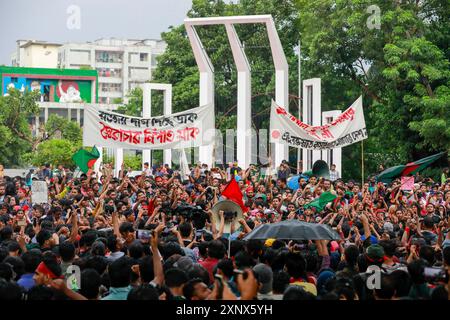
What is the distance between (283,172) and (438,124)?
801 cm

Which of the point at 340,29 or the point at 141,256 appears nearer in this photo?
the point at 141,256

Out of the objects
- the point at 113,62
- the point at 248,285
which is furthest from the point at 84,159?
the point at 113,62

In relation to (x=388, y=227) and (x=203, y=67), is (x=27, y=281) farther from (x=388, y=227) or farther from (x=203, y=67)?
(x=203, y=67)

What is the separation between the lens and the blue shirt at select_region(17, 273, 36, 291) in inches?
350

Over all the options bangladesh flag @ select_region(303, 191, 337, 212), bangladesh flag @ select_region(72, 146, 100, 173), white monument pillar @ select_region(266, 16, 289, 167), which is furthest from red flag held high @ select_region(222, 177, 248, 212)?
white monument pillar @ select_region(266, 16, 289, 167)

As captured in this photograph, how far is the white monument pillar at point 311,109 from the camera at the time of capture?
3108 cm

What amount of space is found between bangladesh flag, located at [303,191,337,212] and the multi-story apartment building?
100 m

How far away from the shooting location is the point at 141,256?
32.1ft

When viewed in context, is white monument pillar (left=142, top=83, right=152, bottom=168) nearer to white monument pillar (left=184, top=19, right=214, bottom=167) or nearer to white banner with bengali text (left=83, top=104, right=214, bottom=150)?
white monument pillar (left=184, top=19, right=214, bottom=167)

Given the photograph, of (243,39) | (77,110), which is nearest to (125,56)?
(77,110)

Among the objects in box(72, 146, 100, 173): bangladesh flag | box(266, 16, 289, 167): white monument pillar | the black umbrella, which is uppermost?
box(266, 16, 289, 167): white monument pillar

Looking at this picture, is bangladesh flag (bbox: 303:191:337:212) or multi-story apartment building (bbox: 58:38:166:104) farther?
multi-story apartment building (bbox: 58:38:166:104)
